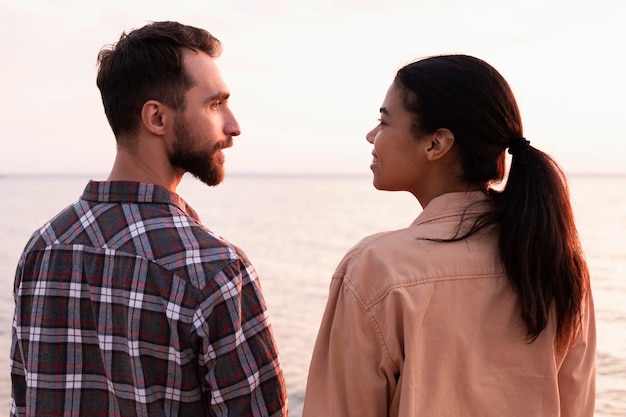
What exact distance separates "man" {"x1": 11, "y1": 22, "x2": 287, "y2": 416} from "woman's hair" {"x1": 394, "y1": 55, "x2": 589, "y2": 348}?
2.01 feet

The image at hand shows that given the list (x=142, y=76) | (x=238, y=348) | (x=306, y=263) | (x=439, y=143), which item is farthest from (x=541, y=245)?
(x=306, y=263)

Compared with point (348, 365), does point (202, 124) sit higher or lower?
higher

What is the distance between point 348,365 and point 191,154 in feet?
2.52

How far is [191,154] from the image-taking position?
6.91 ft

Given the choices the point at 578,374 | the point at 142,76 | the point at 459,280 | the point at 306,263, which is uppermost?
the point at 142,76

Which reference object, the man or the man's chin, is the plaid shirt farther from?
the man's chin

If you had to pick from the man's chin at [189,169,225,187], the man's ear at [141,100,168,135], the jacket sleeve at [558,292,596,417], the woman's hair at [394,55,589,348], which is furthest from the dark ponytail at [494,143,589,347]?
→ the man's ear at [141,100,168,135]

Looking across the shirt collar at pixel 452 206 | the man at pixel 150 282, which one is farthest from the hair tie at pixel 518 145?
the man at pixel 150 282

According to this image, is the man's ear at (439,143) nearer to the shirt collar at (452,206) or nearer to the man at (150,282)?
the shirt collar at (452,206)

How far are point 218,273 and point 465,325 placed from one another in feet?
2.10

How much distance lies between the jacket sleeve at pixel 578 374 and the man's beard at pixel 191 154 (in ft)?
3.74

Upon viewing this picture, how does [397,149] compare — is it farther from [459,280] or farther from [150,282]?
[150,282]

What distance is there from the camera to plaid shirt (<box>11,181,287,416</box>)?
1.87 m

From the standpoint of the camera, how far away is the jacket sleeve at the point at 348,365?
176 cm
